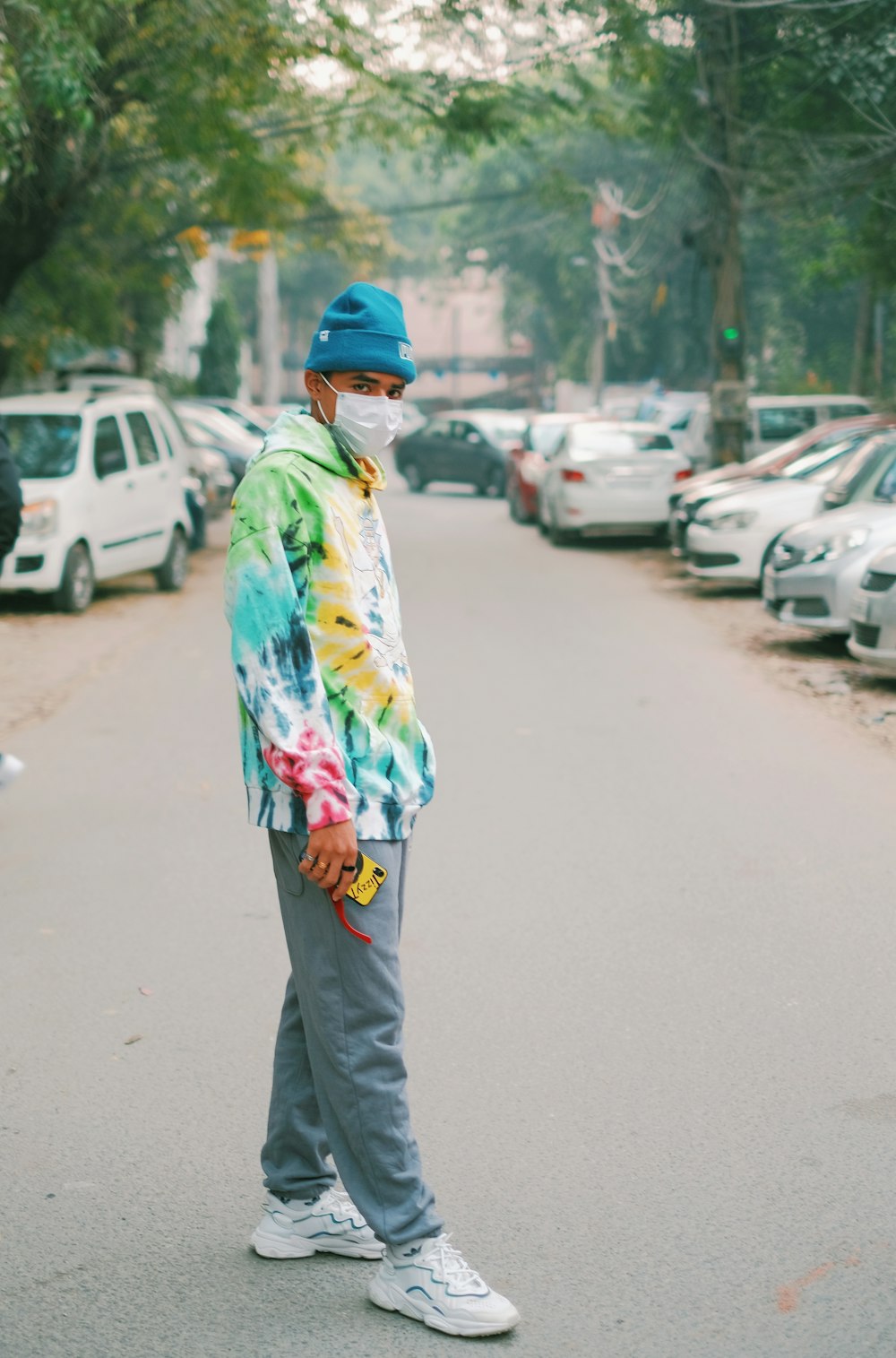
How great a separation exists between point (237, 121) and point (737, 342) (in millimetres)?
7042

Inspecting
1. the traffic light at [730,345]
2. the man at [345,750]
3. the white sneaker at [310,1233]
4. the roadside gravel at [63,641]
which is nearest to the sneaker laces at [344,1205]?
the white sneaker at [310,1233]

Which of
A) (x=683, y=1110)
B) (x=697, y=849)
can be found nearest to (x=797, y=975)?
(x=683, y=1110)

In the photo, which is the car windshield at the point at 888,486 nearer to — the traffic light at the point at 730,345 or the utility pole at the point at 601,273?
the traffic light at the point at 730,345

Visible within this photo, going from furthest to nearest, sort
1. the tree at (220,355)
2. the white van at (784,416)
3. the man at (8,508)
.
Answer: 1. the tree at (220,355)
2. the white van at (784,416)
3. the man at (8,508)

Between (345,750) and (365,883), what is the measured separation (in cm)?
25

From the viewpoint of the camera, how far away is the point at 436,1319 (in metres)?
2.93

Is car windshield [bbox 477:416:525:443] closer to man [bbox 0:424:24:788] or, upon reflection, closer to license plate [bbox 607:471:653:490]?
license plate [bbox 607:471:653:490]

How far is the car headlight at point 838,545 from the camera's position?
11312 mm

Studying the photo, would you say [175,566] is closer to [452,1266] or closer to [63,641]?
[63,641]

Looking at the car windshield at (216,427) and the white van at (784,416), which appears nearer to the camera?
the white van at (784,416)

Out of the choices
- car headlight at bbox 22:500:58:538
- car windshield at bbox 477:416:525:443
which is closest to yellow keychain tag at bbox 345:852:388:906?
car headlight at bbox 22:500:58:538

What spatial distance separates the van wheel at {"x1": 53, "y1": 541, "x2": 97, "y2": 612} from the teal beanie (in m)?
10.6

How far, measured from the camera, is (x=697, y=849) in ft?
21.1

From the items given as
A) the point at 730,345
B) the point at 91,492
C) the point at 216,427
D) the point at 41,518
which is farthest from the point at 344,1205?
the point at 216,427
